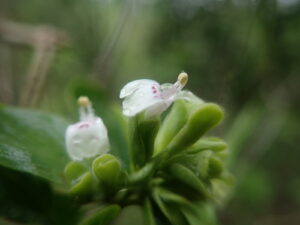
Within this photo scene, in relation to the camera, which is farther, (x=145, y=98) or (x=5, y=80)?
(x=5, y=80)

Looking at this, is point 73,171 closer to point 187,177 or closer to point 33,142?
point 33,142

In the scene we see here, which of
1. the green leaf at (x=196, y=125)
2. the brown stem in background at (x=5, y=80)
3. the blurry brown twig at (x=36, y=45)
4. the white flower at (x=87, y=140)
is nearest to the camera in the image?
the green leaf at (x=196, y=125)

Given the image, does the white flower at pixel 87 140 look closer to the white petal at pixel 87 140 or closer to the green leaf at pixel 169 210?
the white petal at pixel 87 140

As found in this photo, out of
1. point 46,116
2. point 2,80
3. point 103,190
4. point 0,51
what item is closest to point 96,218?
point 103,190

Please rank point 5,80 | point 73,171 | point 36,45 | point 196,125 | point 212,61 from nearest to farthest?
point 196,125
point 73,171
point 36,45
point 5,80
point 212,61

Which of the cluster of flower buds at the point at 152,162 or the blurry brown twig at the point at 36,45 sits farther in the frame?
the blurry brown twig at the point at 36,45

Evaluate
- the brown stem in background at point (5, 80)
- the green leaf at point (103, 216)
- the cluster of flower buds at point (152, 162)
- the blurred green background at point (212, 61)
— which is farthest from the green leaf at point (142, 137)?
the brown stem in background at point (5, 80)

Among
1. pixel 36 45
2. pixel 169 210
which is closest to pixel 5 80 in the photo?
pixel 36 45
